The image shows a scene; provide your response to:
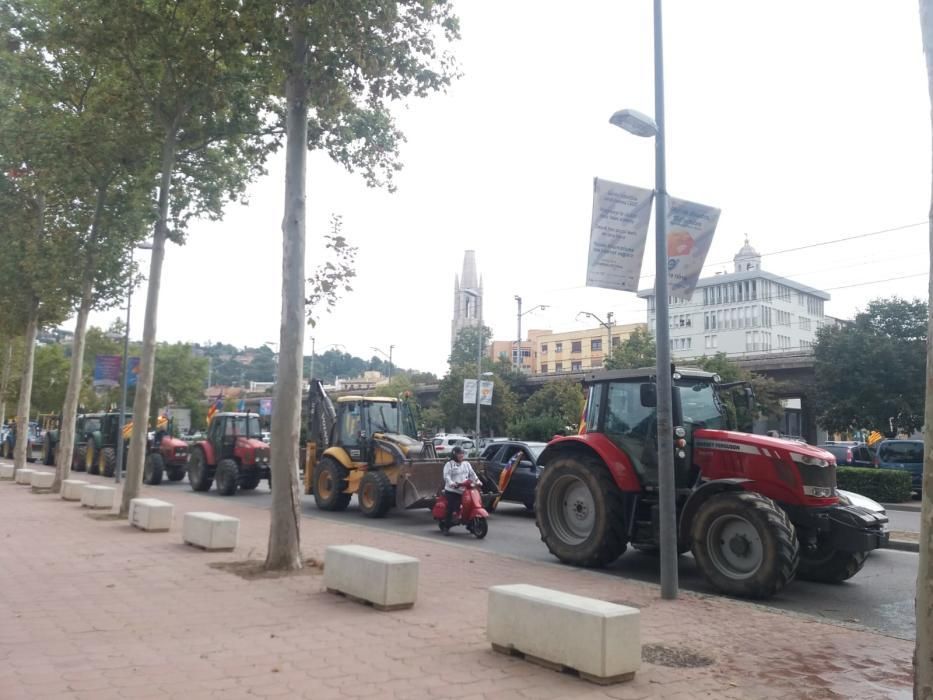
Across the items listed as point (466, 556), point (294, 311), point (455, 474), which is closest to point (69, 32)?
point (294, 311)

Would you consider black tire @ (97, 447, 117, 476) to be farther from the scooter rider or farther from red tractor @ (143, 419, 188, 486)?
the scooter rider

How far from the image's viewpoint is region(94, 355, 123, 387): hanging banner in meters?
25.9

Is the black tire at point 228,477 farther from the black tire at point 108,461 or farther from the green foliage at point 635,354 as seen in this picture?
the green foliage at point 635,354

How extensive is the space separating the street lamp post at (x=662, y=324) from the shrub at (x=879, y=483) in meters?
15.1

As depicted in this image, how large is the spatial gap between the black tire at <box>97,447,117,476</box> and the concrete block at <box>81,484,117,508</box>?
13480mm

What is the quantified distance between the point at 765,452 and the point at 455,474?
6176mm

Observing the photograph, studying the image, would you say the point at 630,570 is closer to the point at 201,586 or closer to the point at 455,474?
the point at 455,474

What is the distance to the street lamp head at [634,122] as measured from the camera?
8.42 meters

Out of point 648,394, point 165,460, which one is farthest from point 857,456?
point 165,460

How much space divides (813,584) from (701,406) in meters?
2.59

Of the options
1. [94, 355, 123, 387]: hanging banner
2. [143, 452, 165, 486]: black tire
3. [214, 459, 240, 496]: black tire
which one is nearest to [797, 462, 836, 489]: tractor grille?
[214, 459, 240, 496]: black tire

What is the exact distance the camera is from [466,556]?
11570 mm

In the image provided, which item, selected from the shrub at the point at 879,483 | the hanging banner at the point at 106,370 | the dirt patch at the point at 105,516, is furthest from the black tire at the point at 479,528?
the hanging banner at the point at 106,370

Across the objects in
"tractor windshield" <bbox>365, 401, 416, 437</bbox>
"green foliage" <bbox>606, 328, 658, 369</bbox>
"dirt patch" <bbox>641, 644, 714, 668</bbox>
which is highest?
"green foliage" <bbox>606, 328, 658, 369</bbox>
